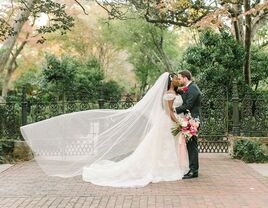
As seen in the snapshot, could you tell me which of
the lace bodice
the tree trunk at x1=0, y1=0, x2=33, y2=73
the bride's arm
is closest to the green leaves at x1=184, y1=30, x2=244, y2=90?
the tree trunk at x1=0, y1=0, x2=33, y2=73

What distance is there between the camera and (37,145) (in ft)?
33.2

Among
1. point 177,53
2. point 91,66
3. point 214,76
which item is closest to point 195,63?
point 214,76

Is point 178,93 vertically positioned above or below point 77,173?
above

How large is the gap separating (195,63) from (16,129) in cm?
755

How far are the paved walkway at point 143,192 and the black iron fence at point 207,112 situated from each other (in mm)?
2599

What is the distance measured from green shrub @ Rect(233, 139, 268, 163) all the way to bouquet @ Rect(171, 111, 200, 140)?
2787mm

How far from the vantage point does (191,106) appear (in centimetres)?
1038

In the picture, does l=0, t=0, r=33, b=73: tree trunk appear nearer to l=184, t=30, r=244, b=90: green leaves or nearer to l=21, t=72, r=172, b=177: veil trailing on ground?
l=21, t=72, r=172, b=177: veil trailing on ground

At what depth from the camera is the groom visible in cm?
1025

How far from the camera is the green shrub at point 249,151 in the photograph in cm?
1238

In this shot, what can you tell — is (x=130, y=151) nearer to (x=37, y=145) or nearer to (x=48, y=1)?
(x=37, y=145)

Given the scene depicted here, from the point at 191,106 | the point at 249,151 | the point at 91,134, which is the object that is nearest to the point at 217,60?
the point at 249,151

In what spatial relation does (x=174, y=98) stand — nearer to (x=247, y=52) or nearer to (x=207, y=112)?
(x=207, y=112)

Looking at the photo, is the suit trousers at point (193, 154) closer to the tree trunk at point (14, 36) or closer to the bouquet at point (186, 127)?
the bouquet at point (186, 127)
